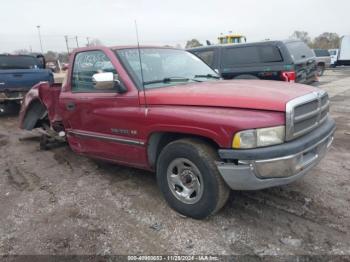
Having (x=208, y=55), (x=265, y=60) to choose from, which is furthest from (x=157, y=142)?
(x=208, y=55)

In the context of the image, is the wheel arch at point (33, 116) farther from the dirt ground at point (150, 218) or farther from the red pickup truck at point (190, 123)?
the red pickup truck at point (190, 123)

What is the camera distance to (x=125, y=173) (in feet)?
15.7

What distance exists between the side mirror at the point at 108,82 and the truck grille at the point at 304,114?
1.82m

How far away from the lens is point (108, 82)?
359cm

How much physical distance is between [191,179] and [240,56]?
6.38 metres

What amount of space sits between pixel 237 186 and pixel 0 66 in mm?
9890

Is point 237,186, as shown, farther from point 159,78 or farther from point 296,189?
point 159,78

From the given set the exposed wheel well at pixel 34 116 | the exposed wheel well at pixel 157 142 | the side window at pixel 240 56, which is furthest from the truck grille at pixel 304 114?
the side window at pixel 240 56

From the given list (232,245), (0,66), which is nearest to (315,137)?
(232,245)

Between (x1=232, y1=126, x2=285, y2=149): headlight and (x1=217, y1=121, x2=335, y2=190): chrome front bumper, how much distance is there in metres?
0.14

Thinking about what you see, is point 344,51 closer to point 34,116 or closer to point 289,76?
point 289,76

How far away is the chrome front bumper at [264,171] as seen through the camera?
2.85 metres

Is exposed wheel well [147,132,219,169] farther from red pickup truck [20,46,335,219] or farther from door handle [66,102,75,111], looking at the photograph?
door handle [66,102,75,111]

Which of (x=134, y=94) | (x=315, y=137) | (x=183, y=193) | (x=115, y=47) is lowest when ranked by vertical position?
(x=183, y=193)
